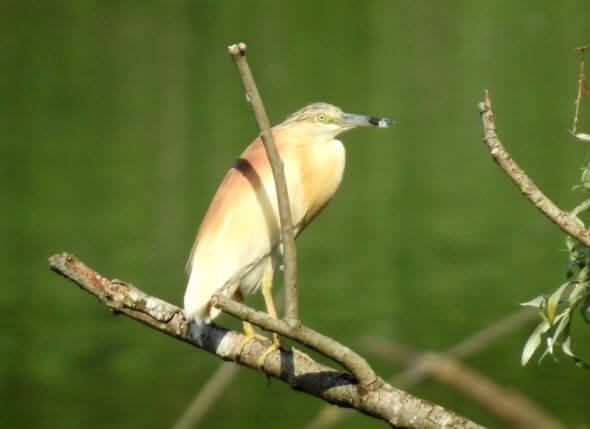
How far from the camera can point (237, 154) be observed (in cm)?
1264

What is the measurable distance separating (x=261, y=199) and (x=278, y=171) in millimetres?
1099

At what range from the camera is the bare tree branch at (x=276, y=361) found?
2.53 metres

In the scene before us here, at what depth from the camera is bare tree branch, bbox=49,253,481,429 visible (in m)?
2.53

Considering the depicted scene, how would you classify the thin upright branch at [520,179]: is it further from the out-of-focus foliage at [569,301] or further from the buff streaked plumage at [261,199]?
the buff streaked plumage at [261,199]

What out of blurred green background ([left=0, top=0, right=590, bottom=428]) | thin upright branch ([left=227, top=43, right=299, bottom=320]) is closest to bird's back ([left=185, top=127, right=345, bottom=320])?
thin upright branch ([left=227, top=43, right=299, bottom=320])

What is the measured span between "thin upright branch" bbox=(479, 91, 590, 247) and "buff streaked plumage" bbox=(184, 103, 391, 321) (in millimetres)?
1249

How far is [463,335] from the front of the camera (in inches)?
302

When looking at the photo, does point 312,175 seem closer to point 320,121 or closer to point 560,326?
point 320,121

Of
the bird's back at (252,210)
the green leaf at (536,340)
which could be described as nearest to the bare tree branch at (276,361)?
the green leaf at (536,340)

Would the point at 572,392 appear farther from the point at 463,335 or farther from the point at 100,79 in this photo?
the point at 100,79

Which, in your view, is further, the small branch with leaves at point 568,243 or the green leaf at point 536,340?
the green leaf at point 536,340

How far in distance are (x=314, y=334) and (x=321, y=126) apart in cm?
146

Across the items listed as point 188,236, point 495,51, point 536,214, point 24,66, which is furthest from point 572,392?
point 24,66

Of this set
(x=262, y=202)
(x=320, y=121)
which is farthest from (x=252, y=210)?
(x=320, y=121)
